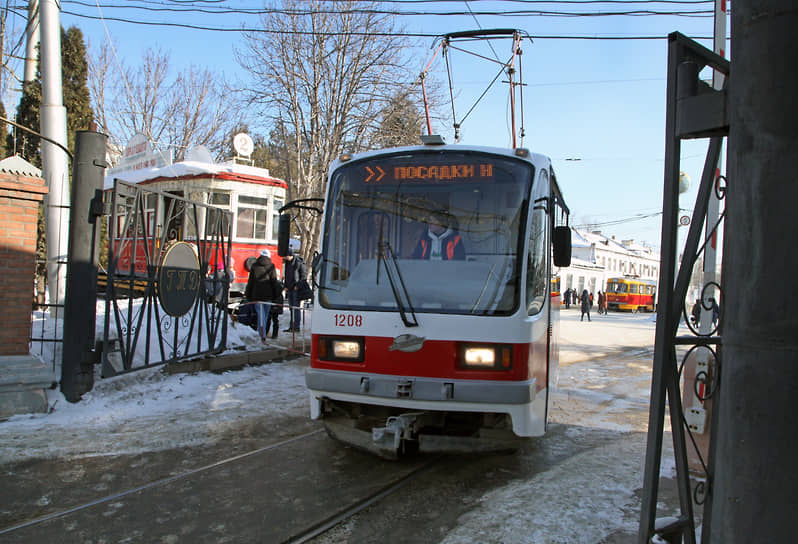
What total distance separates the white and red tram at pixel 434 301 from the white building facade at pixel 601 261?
4513 cm

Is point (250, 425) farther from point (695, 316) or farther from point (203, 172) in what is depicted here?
point (203, 172)

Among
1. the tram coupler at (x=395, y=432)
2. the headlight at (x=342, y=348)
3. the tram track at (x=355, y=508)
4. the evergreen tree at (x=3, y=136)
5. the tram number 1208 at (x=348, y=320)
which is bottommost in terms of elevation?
the tram track at (x=355, y=508)

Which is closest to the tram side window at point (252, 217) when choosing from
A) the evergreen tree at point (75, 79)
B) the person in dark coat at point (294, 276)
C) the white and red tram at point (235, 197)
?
the white and red tram at point (235, 197)

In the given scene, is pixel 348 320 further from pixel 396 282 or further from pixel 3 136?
pixel 3 136

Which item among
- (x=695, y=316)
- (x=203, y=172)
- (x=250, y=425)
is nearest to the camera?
(x=695, y=316)

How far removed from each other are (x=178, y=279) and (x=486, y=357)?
16.2 ft

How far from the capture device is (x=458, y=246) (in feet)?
15.2

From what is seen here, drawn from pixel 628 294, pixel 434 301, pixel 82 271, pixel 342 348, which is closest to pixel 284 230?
pixel 342 348

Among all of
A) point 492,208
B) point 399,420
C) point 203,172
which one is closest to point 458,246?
point 492,208

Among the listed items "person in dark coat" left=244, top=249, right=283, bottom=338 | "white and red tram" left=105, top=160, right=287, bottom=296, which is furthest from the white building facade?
"person in dark coat" left=244, top=249, right=283, bottom=338

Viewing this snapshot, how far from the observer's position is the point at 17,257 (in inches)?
249

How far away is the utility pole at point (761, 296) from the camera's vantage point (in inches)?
74.0

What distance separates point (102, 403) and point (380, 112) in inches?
678

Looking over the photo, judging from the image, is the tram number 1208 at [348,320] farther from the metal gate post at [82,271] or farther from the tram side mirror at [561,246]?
the metal gate post at [82,271]
